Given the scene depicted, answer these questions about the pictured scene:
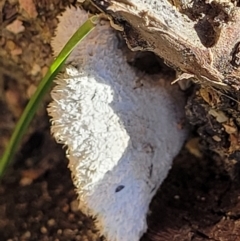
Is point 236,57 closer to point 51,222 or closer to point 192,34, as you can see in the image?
point 192,34

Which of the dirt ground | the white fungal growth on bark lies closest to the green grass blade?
the white fungal growth on bark

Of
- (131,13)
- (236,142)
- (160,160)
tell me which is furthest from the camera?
(160,160)

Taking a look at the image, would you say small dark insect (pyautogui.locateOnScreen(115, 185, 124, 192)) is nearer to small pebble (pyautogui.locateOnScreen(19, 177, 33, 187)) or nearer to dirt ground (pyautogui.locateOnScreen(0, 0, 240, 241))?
dirt ground (pyautogui.locateOnScreen(0, 0, 240, 241))

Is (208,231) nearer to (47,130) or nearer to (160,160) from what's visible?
(160,160)

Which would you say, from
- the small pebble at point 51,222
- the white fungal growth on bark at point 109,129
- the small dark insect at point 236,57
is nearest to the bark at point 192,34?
the small dark insect at point 236,57

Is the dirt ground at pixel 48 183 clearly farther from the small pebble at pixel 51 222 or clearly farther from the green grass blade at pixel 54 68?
the green grass blade at pixel 54 68

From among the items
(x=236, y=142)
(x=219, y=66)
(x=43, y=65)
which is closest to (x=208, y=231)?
(x=236, y=142)
